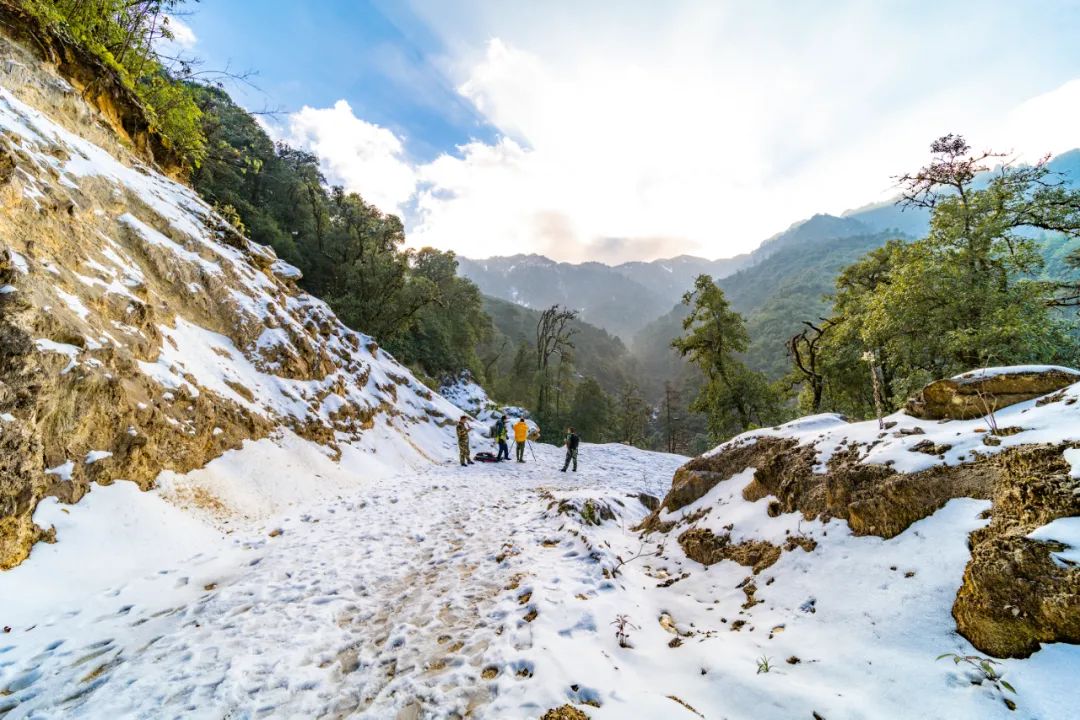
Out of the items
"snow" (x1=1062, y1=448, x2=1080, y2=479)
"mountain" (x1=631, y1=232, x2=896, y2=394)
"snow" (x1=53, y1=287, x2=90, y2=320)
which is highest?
"mountain" (x1=631, y1=232, x2=896, y2=394)

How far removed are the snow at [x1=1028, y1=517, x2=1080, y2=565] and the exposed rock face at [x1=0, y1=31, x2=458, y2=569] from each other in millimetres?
9360

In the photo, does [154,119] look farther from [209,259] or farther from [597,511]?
[597,511]

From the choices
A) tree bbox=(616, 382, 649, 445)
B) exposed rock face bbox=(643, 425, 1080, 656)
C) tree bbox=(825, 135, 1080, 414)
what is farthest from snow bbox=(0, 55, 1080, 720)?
tree bbox=(616, 382, 649, 445)

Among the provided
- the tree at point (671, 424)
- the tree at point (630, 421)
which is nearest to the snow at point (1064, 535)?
the tree at point (671, 424)

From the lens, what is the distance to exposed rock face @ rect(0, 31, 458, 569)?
549cm

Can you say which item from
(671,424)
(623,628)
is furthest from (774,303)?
(623,628)

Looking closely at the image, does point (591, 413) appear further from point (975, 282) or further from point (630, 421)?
point (975, 282)

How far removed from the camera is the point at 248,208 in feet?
87.7

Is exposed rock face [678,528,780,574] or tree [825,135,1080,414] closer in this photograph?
exposed rock face [678,528,780,574]

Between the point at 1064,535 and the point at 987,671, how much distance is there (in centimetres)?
103

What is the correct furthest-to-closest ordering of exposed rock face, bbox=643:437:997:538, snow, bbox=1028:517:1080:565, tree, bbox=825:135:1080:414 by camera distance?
tree, bbox=825:135:1080:414 → exposed rock face, bbox=643:437:997:538 → snow, bbox=1028:517:1080:565

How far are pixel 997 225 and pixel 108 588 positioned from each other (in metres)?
17.0

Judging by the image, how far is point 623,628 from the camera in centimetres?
417

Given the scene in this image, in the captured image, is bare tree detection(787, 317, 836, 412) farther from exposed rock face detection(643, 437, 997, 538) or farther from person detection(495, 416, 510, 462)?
person detection(495, 416, 510, 462)
